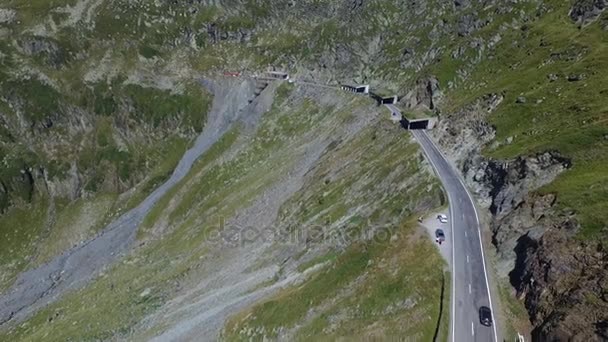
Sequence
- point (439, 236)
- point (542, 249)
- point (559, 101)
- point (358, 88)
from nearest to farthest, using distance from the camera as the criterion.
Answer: point (542, 249)
point (439, 236)
point (559, 101)
point (358, 88)

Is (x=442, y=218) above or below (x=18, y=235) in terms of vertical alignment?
below

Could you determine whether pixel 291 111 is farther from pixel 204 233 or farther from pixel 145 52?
pixel 145 52

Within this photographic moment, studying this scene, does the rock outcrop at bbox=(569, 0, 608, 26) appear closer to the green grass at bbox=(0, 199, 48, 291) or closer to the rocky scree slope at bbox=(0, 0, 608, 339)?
the rocky scree slope at bbox=(0, 0, 608, 339)

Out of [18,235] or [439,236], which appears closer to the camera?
[439,236]

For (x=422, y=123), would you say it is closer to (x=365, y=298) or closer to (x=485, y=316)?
(x=365, y=298)

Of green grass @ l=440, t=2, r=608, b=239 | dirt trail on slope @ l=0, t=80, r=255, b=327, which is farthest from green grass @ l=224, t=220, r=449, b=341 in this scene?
dirt trail on slope @ l=0, t=80, r=255, b=327

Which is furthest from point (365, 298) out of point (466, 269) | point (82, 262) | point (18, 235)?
point (18, 235)

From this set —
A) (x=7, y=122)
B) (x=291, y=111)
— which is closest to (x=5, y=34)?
(x=7, y=122)

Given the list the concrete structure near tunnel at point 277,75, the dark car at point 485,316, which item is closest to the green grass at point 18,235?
the concrete structure near tunnel at point 277,75
